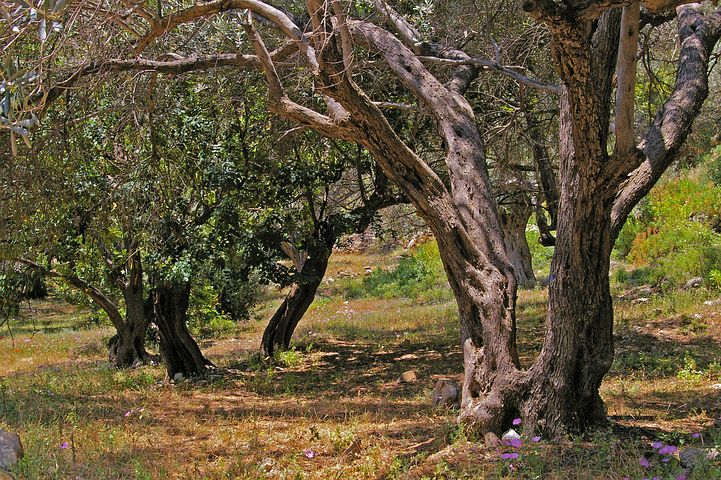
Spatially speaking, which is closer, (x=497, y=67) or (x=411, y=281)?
(x=497, y=67)

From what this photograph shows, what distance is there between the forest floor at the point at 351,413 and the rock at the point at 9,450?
0.08 meters

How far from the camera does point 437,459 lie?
202 inches

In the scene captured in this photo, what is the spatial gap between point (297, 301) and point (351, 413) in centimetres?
455

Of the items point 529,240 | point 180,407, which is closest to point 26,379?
point 180,407

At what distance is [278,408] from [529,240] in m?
16.5

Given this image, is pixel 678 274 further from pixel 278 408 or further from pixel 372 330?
pixel 278 408

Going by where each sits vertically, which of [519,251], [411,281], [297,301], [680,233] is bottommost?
[297,301]

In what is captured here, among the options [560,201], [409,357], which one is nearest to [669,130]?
[560,201]

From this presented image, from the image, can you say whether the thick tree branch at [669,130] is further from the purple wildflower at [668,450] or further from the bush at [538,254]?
the bush at [538,254]

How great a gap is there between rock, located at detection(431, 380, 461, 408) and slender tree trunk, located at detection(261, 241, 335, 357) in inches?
155

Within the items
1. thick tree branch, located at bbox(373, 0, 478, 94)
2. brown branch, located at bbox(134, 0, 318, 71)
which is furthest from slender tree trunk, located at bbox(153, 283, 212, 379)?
brown branch, located at bbox(134, 0, 318, 71)

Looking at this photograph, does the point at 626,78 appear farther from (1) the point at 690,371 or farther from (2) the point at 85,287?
(2) the point at 85,287

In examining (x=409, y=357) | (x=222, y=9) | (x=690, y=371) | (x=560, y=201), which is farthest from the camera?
(x=409, y=357)

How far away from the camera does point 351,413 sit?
6988 mm
